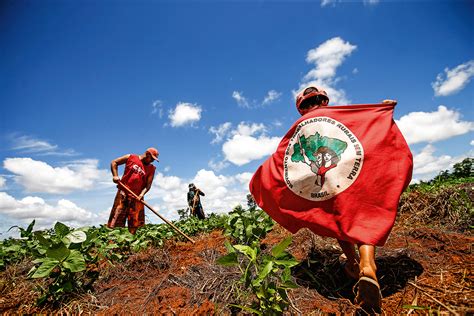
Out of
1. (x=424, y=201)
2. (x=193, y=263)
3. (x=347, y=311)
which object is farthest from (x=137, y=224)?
(x=424, y=201)

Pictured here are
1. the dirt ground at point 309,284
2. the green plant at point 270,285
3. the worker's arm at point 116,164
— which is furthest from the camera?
the worker's arm at point 116,164

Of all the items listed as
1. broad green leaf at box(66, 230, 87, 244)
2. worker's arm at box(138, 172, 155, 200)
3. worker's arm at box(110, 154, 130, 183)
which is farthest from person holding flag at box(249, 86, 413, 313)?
worker's arm at box(110, 154, 130, 183)

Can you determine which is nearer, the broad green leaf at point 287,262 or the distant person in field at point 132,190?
the broad green leaf at point 287,262

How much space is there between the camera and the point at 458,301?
5.65 ft

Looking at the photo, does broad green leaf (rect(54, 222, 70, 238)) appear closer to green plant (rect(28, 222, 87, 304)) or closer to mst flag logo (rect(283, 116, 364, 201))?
green plant (rect(28, 222, 87, 304))

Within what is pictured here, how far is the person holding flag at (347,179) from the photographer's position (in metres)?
2.01

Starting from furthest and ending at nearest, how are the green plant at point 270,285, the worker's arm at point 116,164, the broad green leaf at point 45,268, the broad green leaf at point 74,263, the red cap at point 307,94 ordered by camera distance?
the worker's arm at point 116,164 < the red cap at point 307,94 < the broad green leaf at point 74,263 < the broad green leaf at point 45,268 < the green plant at point 270,285

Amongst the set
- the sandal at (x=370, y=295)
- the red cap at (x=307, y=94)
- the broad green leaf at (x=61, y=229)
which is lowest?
the sandal at (x=370, y=295)

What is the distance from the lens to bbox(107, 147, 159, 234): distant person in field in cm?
591

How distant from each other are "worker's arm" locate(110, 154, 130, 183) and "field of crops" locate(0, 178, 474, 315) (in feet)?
8.78

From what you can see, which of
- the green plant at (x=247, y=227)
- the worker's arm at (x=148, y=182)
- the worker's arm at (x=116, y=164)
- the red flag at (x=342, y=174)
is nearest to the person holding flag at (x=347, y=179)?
the red flag at (x=342, y=174)

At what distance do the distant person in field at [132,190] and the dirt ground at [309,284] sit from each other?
2.79m

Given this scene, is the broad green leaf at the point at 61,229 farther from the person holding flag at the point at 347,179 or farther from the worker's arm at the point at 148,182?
the worker's arm at the point at 148,182

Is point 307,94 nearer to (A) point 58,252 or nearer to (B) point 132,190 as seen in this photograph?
(A) point 58,252
